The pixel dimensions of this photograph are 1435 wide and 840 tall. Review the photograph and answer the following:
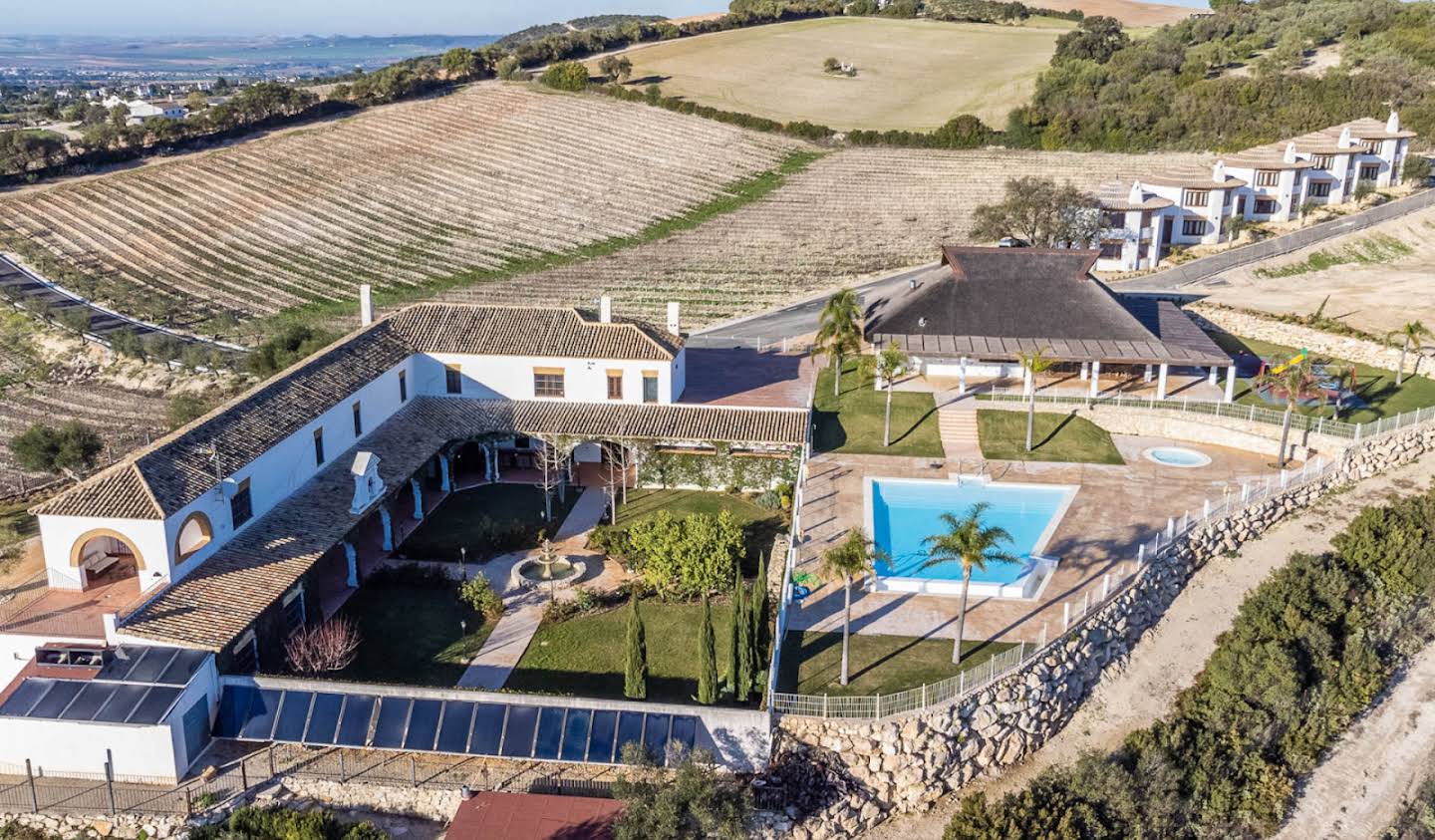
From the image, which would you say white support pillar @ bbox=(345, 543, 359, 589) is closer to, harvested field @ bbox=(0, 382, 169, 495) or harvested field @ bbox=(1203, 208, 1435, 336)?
harvested field @ bbox=(0, 382, 169, 495)

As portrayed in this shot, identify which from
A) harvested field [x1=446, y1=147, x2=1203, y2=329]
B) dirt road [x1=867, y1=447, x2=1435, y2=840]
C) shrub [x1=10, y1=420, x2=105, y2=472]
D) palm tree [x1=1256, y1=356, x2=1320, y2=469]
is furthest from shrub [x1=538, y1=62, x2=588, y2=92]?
dirt road [x1=867, y1=447, x2=1435, y2=840]

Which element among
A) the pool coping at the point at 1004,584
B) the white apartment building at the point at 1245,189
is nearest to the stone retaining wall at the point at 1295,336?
the white apartment building at the point at 1245,189

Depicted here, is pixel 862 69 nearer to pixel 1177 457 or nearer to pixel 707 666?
pixel 1177 457

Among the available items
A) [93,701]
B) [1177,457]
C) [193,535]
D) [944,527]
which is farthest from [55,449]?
[1177,457]

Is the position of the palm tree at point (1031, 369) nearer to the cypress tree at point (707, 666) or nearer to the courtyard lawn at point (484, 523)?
the courtyard lawn at point (484, 523)

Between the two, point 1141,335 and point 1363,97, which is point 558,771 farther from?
point 1363,97

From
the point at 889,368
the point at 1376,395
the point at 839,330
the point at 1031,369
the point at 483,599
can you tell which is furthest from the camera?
the point at 839,330

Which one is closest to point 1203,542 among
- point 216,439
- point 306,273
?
point 216,439
